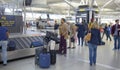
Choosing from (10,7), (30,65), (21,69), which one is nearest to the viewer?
(21,69)

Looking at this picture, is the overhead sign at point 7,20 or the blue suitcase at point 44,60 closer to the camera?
the blue suitcase at point 44,60

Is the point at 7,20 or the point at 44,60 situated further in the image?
the point at 7,20

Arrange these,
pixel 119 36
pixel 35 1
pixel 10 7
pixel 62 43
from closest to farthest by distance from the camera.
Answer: pixel 62 43 → pixel 119 36 → pixel 10 7 → pixel 35 1

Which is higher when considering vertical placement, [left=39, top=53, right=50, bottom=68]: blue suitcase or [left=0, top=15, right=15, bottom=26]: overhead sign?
[left=0, top=15, right=15, bottom=26]: overhead sign

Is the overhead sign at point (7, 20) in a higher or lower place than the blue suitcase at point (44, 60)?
higher

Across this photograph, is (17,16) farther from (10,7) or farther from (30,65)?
(30,65)

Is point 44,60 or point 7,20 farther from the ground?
point 7,20

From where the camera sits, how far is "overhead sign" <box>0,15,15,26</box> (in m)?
9.91

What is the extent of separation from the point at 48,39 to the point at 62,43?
40.3 inches

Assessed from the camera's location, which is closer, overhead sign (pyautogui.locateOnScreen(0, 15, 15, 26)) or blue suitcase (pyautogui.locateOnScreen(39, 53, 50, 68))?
blue suitcase (pyautogui.locateOnScreen(39, 53, 50, 68))

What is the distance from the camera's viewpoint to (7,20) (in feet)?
33.7

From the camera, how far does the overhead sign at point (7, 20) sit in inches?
390

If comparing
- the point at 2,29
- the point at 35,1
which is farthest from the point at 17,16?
the point at 2,29

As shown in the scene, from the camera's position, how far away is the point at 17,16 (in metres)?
11.0
